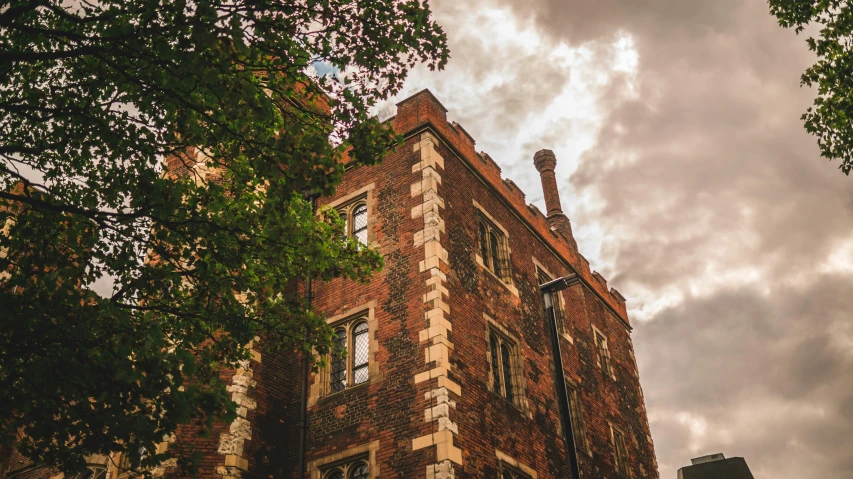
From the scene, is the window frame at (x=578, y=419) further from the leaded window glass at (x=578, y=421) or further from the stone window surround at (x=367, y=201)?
the stone window surround at (x=367, y=201)

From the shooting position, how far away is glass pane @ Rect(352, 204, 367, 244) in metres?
17.5

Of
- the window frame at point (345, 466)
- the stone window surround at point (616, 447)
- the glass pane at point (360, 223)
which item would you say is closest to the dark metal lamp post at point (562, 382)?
the window frame at point (345, 466)

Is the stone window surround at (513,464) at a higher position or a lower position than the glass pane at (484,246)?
lower

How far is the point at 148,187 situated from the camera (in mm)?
7535

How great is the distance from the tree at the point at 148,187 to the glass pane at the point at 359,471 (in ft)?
14.7

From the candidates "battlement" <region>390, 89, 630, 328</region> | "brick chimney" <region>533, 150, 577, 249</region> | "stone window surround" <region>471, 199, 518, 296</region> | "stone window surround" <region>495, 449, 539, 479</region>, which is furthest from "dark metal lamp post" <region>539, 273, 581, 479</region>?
"brick chimney" <region>533, 150, 577, 249</region>

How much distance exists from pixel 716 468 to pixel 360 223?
28101 millimetres

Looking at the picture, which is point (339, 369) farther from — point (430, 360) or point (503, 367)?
point (503, 367)

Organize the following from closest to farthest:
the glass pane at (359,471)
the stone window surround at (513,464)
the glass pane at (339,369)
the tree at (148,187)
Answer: the tree at (148,187), the glass pane at (359,471), the stone window surround at (513,464), the glass pane at (339,369)

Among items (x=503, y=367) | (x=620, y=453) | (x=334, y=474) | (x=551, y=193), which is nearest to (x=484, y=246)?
(x=503, y=367)

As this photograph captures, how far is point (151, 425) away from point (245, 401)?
771 centimetres

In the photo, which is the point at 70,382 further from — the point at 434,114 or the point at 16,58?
the point at 434,114

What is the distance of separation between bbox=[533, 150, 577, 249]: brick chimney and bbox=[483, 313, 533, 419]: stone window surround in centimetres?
954

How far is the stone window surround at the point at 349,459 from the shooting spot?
13.7 metres
